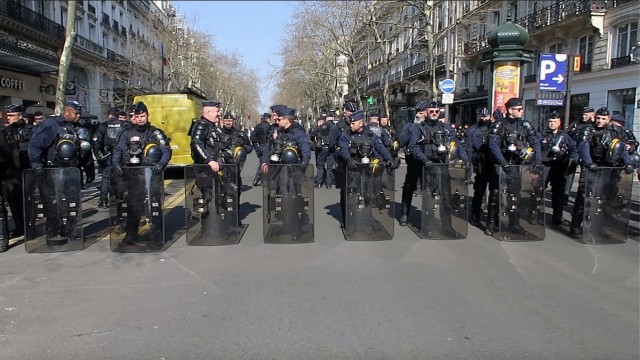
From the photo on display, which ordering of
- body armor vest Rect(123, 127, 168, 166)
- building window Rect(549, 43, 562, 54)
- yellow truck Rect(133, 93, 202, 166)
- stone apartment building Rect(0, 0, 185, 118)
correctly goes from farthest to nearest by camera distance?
A: building window Rect(549, 43, 562, 54) → stone apartment building Rect(0, 0, 185, 118) → yellow truck Rect(133, 93, 202, 166) → body armor vest Rect(123, 127, 168, 166)

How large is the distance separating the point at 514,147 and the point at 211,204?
4.38 m

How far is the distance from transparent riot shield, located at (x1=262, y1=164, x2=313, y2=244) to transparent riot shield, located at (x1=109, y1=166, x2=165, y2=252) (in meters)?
1.42

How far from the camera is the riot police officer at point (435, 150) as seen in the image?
7.09m

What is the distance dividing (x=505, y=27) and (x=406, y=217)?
5.90 metres

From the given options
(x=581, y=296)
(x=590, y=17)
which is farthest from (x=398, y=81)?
(x=581, y=296)

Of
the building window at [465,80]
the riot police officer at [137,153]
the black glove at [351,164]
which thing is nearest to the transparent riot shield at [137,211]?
the riot police officer at [137,153]

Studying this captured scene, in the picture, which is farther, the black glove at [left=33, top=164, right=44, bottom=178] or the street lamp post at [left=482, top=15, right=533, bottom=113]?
the street lamp post at [left=482, top=15, right=533, bottom=113]

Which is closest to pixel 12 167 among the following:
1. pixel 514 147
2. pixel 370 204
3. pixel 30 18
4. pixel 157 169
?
pixel 157 169

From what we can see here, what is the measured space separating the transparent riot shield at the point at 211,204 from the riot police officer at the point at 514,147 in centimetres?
373

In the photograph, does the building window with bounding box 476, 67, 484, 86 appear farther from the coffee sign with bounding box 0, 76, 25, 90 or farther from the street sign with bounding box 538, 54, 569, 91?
the coffee sign with bounding box 0, 76, 25, 90

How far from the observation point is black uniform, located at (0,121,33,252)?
6457mm

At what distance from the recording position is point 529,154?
7043mm

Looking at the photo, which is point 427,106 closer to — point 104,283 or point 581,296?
point 581,296

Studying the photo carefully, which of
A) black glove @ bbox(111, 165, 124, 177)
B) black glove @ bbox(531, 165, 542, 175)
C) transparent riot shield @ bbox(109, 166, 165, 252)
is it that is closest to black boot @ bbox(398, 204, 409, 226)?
black glove @ bbox(531, 165, 542, 175)
